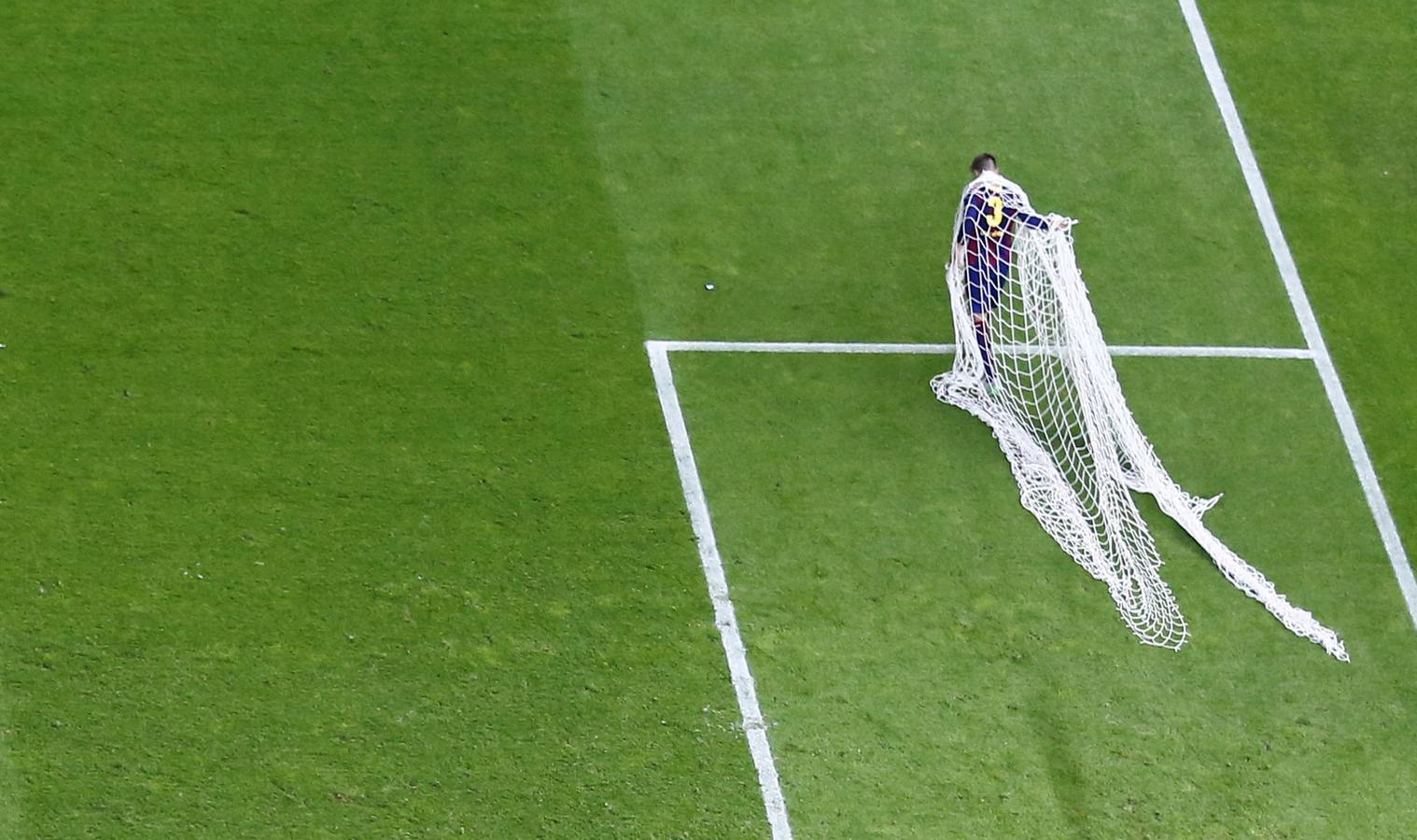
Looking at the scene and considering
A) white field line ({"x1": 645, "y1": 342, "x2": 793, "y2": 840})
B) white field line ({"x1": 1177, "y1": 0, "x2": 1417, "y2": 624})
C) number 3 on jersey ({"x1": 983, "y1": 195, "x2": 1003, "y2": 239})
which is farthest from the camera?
white field line ({"x1": 1177, "y1": 0, "x2": 1417, "y2": 624})

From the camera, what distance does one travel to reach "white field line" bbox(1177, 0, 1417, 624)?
914cm

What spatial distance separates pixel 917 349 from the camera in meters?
9.71

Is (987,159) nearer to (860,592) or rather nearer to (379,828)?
(860,592)

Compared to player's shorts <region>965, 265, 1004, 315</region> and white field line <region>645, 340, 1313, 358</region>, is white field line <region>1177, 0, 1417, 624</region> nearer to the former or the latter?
white field line <region>645, 340, 1313, 358</region>

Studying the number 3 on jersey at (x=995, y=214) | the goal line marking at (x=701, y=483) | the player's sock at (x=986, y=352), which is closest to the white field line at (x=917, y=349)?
the goal line marking at (x=701, y=483)

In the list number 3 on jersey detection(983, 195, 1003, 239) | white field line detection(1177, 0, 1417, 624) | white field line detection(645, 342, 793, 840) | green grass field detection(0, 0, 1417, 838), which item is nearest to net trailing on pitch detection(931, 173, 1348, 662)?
number 3 on jersey detection(983, 195, 1003, 239)

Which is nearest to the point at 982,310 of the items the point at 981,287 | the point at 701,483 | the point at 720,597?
the point at 981,287

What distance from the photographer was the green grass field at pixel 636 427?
773 centimetres

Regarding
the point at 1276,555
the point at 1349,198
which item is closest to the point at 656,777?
the point at 1276,555

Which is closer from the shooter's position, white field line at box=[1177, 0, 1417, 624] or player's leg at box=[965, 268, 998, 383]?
white field line at box=[1177, 0, 1417, 624]

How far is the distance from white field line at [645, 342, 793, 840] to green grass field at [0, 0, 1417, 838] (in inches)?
3.3

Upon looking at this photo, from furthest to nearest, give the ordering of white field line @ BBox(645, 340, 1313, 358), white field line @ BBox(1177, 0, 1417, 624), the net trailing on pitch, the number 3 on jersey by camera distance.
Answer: white field line @ BBox(645, 340, 1313, 358) → white field line @ BBox(1177, 0, 1417, 624) → the number 3 on jersey → the net trailing on pitch

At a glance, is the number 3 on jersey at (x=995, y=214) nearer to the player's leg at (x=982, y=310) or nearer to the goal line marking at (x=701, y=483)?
the player's leg at (x=982, y=310)

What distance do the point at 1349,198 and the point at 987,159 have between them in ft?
11.9
